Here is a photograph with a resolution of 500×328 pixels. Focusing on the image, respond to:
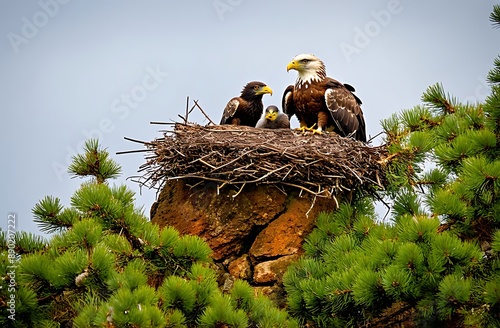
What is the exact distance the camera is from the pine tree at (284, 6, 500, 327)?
668cm

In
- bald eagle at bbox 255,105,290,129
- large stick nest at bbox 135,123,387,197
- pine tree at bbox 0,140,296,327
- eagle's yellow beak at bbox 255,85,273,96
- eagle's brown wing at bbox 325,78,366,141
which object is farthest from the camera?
eagle's yellow beak at bbox 255,85,273,96

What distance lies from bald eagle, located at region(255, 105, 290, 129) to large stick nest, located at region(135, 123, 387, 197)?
1.71 metres

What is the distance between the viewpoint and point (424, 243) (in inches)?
Result: 271

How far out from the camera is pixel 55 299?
6930 mm

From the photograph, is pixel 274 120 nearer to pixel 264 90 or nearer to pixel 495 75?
pixel 264 90

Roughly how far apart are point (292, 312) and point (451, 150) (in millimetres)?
2107

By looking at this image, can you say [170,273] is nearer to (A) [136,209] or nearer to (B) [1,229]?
(A) [136,209]

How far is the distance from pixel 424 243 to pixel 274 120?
425 centimetres

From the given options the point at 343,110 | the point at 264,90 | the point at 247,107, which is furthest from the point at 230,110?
the point at 343,110

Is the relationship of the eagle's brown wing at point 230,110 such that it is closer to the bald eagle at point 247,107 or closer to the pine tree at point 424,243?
the bald eagle at point 247,107

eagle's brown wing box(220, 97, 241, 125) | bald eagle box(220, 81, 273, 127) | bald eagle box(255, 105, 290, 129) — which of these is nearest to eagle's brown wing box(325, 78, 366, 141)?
bald eagle box(255, 105, 290, 129)

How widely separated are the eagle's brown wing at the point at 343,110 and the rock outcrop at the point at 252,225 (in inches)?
68.0

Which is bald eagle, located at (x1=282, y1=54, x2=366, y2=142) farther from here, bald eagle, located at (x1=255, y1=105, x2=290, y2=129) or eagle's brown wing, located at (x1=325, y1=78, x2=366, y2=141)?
bald eagle, located at (x1=255, y1=105, x2=290, y2=129)

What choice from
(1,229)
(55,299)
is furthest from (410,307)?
(1,229)
